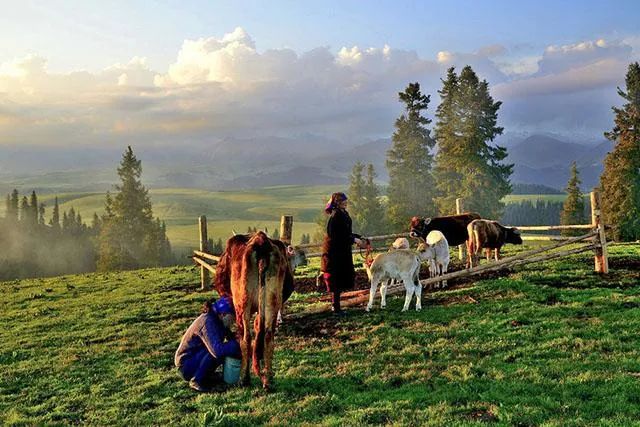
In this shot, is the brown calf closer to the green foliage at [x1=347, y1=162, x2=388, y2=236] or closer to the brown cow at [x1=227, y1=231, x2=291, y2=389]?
the brown cow at [x1=227, y1=231, x2=291, y2=389]

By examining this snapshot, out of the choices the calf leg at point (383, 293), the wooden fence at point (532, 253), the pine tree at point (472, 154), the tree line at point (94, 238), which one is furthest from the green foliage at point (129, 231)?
the calf leg at point (383, 293)

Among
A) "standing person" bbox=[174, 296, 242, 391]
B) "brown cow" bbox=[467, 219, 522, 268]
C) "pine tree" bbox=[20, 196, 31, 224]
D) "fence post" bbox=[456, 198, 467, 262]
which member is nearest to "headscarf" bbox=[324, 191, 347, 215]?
"standing person" bbox=[174, 296, 242, 391]

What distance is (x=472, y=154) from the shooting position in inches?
1683

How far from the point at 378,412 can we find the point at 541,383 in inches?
103

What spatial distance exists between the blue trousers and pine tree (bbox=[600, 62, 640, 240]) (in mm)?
42820

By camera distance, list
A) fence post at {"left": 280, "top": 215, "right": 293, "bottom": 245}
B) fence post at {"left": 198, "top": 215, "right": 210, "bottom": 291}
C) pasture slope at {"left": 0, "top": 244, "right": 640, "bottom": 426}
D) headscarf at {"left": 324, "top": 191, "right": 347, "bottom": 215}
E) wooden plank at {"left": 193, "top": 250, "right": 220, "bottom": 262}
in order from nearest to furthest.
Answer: pasture slope at {"left": 0, "top": 244, "right": 640, "bottom": 426} < headscarf at {"left": 324, "top": 191, "right": 347, "bottom": 215} < fence post at {"left": 280, "top": 215, "right": 293, "bottom": 245} < wooden plank at {"left": 193, "top": 250, "right": 220, "bottom": 262} < fence post at {"left": 198, "top": 215, "right": 210, "bottom": 291}

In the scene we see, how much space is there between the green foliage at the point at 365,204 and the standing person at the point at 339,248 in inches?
1686

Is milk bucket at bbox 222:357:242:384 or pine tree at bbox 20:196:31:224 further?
pine tree at bbox 20:196:31:224

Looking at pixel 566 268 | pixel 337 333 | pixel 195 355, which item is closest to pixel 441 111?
pixel 566 268

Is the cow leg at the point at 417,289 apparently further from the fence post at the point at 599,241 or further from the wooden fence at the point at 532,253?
the fence post at the point at 599,241

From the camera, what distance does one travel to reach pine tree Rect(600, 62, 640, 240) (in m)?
41.8

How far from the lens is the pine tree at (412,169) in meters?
46.6

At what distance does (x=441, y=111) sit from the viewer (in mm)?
45812

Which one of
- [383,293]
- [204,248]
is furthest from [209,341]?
[204,248]
